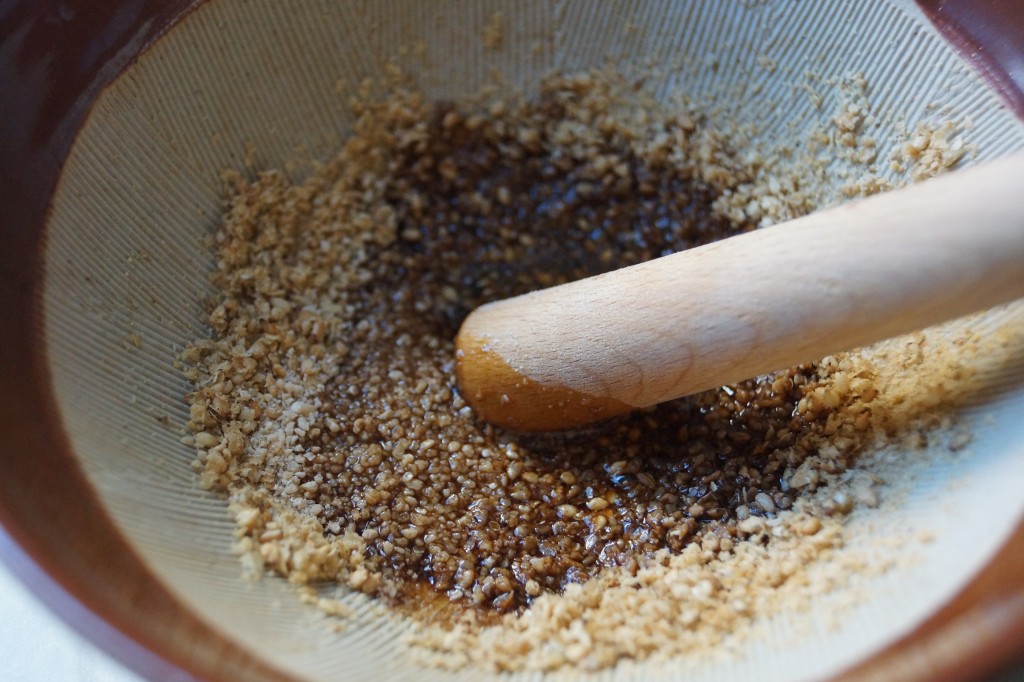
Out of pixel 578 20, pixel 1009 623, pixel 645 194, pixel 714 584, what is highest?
pixel 578 20

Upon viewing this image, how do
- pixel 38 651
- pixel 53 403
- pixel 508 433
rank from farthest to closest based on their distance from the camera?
pixel 508 433, pixel 38 651, pixel 53 403

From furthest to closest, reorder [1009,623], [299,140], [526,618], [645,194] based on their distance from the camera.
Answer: [645,194] → [299,140] → [526,618] → [1009,623]

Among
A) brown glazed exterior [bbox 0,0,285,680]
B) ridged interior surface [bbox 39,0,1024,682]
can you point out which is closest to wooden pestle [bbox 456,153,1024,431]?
ridged interior surface [bbox 39,0,1024,682]

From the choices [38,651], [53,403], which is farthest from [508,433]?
[38,651]

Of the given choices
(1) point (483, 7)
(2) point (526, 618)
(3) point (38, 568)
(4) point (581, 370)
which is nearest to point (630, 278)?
(4) point (581, 370)

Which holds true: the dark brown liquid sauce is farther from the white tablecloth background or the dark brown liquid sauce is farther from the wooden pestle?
the white tablecloth background

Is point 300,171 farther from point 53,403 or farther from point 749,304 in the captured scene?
point 749,304

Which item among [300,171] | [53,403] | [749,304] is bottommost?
[53,403]

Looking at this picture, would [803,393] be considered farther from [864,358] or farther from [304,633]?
[304,633]
